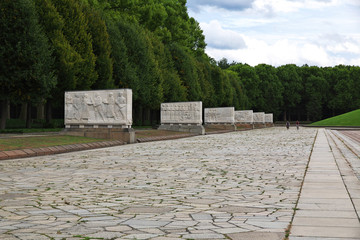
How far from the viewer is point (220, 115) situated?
58656 millimetres

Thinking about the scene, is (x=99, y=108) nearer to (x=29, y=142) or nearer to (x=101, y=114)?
(x=101, y=114)

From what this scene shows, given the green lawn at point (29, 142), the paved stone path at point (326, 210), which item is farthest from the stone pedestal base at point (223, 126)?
the paved stone path at point (326, 210)

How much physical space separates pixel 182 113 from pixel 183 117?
401 millimetres

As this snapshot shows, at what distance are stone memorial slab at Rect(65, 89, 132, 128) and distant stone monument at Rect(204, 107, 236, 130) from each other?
31.8m

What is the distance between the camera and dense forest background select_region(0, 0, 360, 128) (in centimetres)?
2931

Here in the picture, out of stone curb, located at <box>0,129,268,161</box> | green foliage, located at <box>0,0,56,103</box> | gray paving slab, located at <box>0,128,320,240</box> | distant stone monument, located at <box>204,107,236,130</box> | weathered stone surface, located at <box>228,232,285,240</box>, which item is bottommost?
stone curb, located at <box>0,129,268,161</box>

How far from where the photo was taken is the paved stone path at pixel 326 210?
4.54 meters

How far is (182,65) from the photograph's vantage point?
56844mm

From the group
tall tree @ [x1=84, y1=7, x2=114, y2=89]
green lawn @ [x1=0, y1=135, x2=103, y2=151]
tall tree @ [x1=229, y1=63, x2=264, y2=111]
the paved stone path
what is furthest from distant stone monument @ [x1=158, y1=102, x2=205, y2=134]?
tall tree @ [x1=229, y1=63, x2=264, y2=111]

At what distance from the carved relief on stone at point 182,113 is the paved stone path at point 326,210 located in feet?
108

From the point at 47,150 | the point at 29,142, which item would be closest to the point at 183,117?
the point at 29,142

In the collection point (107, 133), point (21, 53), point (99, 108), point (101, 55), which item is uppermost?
point (101, 55)

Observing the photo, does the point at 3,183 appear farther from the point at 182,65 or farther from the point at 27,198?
the point at 182,65

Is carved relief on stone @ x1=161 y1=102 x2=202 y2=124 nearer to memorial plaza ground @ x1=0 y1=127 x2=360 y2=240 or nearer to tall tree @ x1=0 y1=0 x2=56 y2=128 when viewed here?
tall tree @ x1=0 y1=0 x2=56 y2=128
